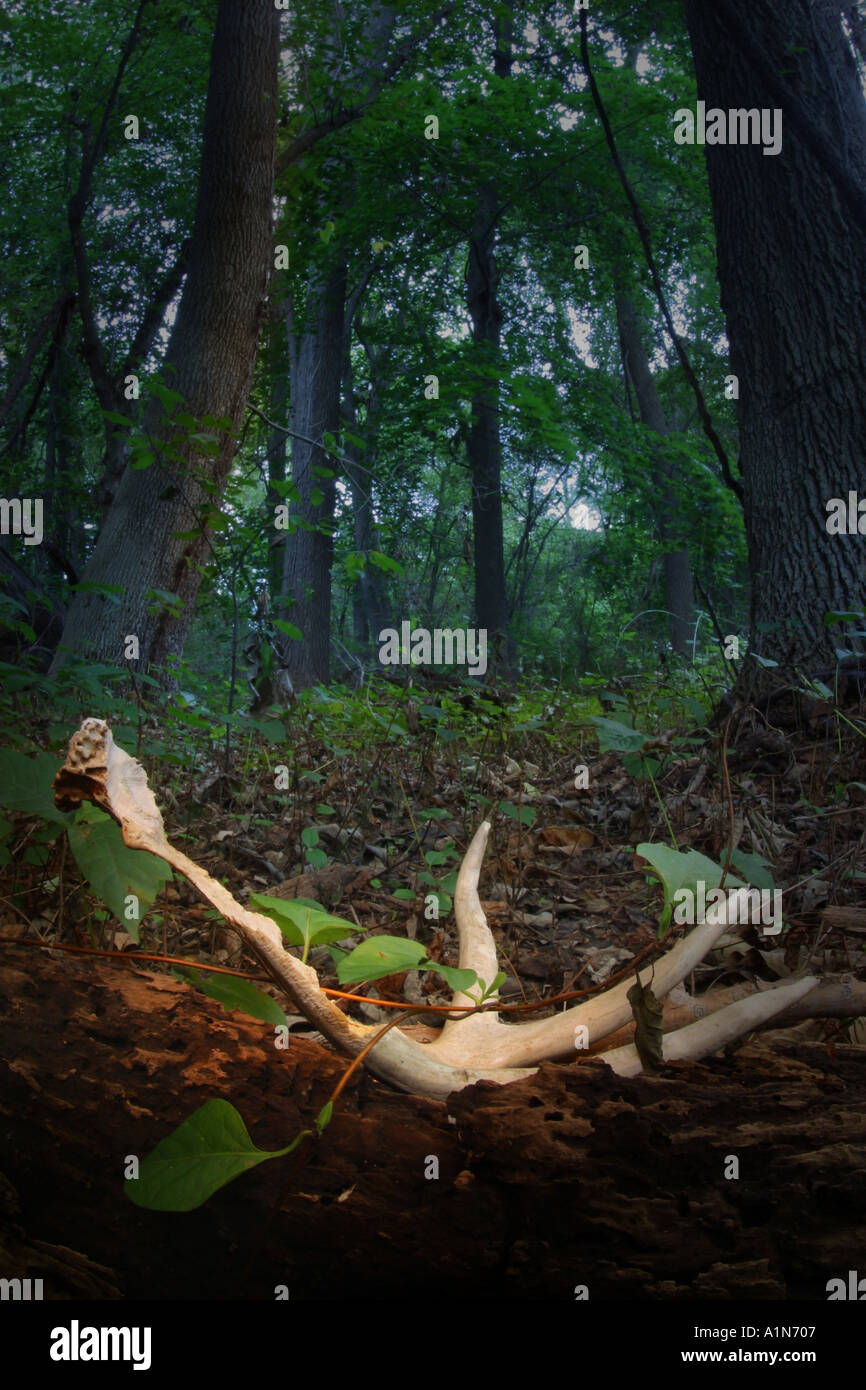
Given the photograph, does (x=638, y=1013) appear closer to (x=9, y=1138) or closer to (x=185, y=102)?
(x=9, y=1138)

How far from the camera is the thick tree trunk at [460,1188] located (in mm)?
966

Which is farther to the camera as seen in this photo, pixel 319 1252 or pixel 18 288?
pixel 18 288

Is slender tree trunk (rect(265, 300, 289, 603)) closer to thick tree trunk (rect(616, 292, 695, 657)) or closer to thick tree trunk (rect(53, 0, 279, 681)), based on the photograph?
thick tree trunk (rect(616, 292, 695, 657))

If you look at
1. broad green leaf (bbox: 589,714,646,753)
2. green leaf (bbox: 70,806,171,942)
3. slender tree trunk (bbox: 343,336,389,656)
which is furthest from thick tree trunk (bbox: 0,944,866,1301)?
slender tree trunk (bbox: 343,336,389,656)

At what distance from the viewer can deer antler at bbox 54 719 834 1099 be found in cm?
116

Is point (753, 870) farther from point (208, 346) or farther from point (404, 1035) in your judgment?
A: point (208, 346)

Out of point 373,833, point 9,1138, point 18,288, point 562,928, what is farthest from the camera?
point 18,288

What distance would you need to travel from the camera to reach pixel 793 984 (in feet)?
4.33

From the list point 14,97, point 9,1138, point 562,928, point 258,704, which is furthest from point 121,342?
point 9,1138

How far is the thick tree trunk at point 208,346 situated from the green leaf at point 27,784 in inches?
138

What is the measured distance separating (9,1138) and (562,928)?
5.80ft

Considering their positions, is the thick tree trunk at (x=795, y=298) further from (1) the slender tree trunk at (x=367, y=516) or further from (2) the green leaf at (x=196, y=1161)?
(1) the slender tree trunk at (x=367, y=516)

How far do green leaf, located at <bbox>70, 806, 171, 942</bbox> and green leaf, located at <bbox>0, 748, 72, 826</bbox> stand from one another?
0.24ft

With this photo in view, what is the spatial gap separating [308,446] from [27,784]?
933 cm
